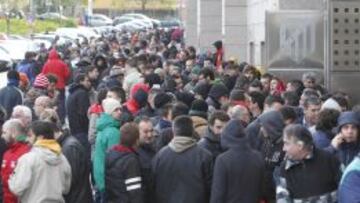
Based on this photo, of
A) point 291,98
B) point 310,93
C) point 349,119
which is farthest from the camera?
point 291,98

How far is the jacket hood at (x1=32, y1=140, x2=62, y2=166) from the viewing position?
436 inches

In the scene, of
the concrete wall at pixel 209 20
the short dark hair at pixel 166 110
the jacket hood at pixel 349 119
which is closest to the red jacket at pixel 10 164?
the short dark hair at pixel 166 110

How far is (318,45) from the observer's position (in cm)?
1656

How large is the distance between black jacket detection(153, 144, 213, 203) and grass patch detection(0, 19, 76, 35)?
6443cm

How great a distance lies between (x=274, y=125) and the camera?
1175cm

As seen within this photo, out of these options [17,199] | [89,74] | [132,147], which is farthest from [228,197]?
[89,74]

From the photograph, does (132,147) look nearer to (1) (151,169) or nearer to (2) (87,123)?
(1) (151,169)

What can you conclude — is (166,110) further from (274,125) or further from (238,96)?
(274,125)

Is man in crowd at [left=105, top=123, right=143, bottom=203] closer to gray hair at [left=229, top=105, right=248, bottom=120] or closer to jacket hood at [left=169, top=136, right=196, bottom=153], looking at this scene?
jacket hood at [left=169, top=136, right=196, bottom=153]

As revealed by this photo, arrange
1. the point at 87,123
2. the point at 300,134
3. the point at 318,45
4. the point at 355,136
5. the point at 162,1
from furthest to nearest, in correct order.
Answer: the point at 162,1, the point at 87,123, the point at 318,45, the point at 355,136, the point at 300,134

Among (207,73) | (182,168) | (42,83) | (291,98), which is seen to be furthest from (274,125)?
(42,83)

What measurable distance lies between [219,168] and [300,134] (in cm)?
128

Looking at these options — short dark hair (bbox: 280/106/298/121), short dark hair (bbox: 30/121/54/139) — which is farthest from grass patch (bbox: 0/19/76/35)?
short dark hair (bbox: 30/121/54/139)

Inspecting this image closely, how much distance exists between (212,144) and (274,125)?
67cm
